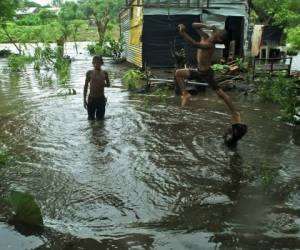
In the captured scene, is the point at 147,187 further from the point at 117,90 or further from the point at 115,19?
the point at 115,19

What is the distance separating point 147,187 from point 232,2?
15.0 meters

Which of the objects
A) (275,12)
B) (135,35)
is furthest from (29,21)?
(135,35)

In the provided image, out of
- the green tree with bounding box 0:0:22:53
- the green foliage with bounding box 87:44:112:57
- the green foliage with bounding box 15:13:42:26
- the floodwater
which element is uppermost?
the green tree with bounding box 0:0:22:53

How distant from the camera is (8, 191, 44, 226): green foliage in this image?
15.4 ft

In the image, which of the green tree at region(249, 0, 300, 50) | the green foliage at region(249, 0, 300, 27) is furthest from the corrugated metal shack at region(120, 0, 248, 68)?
the green foliage at region(249, 0, 300, 27)

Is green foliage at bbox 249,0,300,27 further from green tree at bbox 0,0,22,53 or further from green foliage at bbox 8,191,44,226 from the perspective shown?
green foliage at bbox 8,191,44,226

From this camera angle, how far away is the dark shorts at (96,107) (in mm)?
9742

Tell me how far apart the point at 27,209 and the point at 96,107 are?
5.29m

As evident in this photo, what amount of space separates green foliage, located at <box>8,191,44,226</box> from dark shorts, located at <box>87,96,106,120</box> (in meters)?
5.09

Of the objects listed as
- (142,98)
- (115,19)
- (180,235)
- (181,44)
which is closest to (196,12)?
(181,44)

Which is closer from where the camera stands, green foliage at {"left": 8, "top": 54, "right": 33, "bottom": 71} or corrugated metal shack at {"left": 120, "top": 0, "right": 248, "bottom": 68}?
corrugated metal shack at {"left": 120, "top": 0, "right": 248, "bottom": 68}

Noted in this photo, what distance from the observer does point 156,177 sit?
627 centimetres

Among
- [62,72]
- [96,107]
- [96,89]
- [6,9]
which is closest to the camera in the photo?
[96,89]

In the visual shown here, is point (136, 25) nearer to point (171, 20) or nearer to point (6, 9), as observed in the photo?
point (171, 20)
